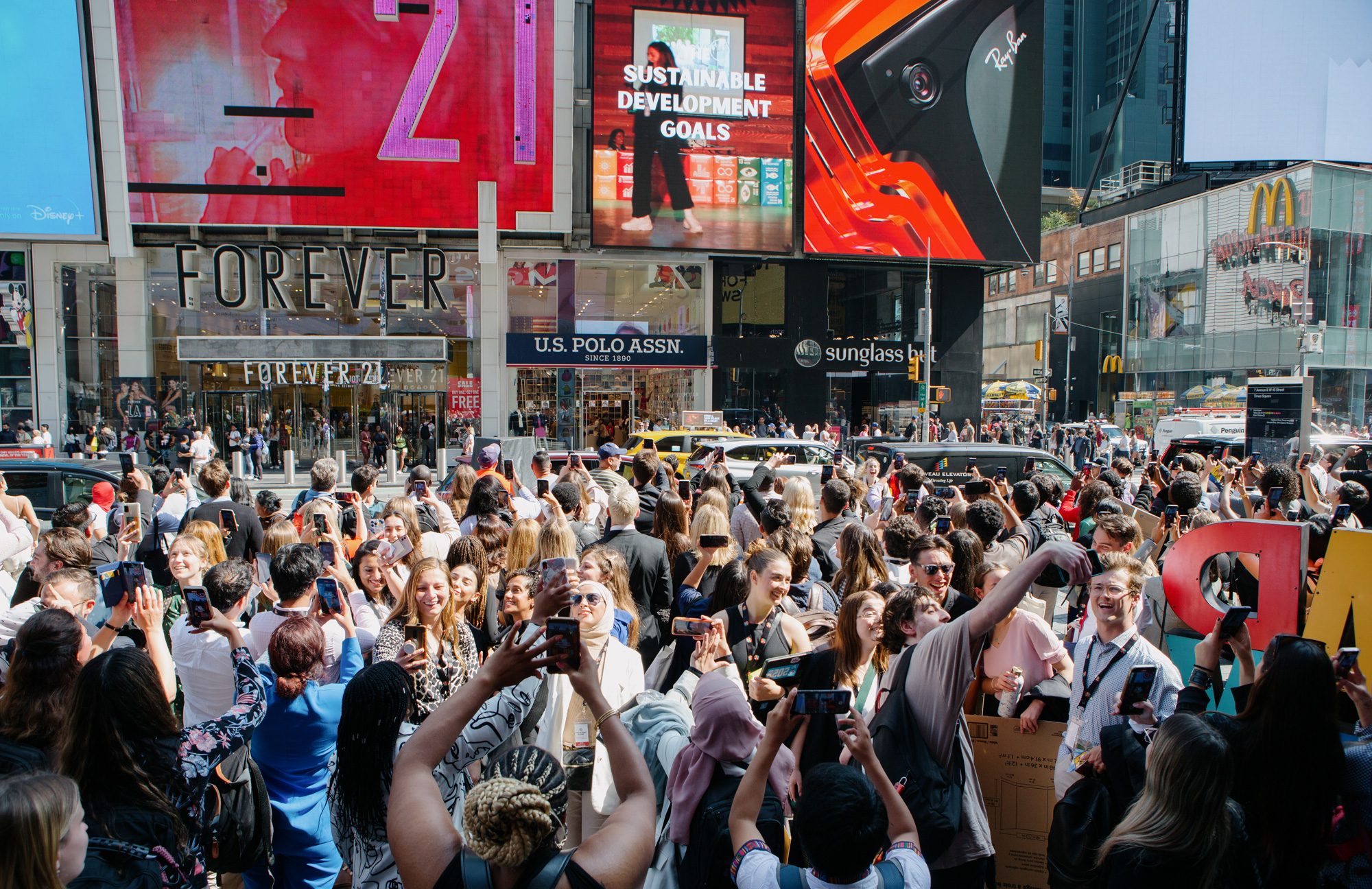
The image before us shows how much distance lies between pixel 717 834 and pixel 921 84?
115ft

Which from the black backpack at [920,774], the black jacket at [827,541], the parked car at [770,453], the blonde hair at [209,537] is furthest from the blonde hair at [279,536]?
the parked car at [770,453]

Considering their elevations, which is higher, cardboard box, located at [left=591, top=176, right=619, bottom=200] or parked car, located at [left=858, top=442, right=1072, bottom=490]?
cardboard box, located at [left=591, top=176, right=619, bottom=200]

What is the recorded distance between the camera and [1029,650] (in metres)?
4.26

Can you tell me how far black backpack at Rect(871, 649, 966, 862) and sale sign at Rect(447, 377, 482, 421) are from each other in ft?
96.8

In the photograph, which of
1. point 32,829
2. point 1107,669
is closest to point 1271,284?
point 1107,669

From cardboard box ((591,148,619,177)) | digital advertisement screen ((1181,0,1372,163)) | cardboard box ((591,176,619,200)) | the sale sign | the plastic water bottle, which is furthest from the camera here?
digital advertisement screen ((1181,0,1372,163))

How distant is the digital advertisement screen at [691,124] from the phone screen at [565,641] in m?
29.3

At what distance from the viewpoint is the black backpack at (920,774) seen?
3.07 metres

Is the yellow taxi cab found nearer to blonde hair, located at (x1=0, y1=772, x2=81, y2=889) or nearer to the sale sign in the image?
the sale sign

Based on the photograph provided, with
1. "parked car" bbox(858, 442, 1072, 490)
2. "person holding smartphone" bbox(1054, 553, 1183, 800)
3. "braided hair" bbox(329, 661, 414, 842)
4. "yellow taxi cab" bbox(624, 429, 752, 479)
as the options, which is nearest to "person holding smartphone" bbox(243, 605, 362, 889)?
"braided hair" bbox(329, 661, 414, 842)

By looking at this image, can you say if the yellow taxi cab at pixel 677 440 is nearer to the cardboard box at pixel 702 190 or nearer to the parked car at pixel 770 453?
the parked car at pixel 770 453

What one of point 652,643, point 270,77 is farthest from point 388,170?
point 652,643

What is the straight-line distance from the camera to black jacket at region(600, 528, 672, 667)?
20.1ft

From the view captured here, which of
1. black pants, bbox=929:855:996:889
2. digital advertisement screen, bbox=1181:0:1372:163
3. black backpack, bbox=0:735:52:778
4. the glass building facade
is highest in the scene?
digital advertisement screen, bbox=1181:0:1372:163
